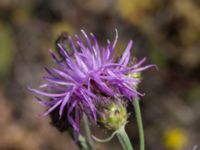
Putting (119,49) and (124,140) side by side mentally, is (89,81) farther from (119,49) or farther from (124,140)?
(119,49)

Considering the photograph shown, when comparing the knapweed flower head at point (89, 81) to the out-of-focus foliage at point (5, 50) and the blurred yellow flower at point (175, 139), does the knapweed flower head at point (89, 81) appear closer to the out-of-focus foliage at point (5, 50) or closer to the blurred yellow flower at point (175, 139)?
the blurred yellow flower at point (175, 139)

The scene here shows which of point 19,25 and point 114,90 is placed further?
A: point 19,25

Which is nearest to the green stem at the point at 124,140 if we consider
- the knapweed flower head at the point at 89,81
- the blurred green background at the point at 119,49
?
the knapweed flower head at the point at 89,81

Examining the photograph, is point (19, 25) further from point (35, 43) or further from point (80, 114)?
point (80, 114)

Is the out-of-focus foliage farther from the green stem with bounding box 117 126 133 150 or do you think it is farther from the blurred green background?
the green stem with bounding box 117 126 133 150

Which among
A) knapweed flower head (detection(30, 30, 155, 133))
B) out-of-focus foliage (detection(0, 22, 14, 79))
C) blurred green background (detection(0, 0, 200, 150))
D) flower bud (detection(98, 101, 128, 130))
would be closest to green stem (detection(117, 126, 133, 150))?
flower bud (detection(98, 101, 128, 130))

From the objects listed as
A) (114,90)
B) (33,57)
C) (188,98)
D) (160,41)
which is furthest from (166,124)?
(114,90)
